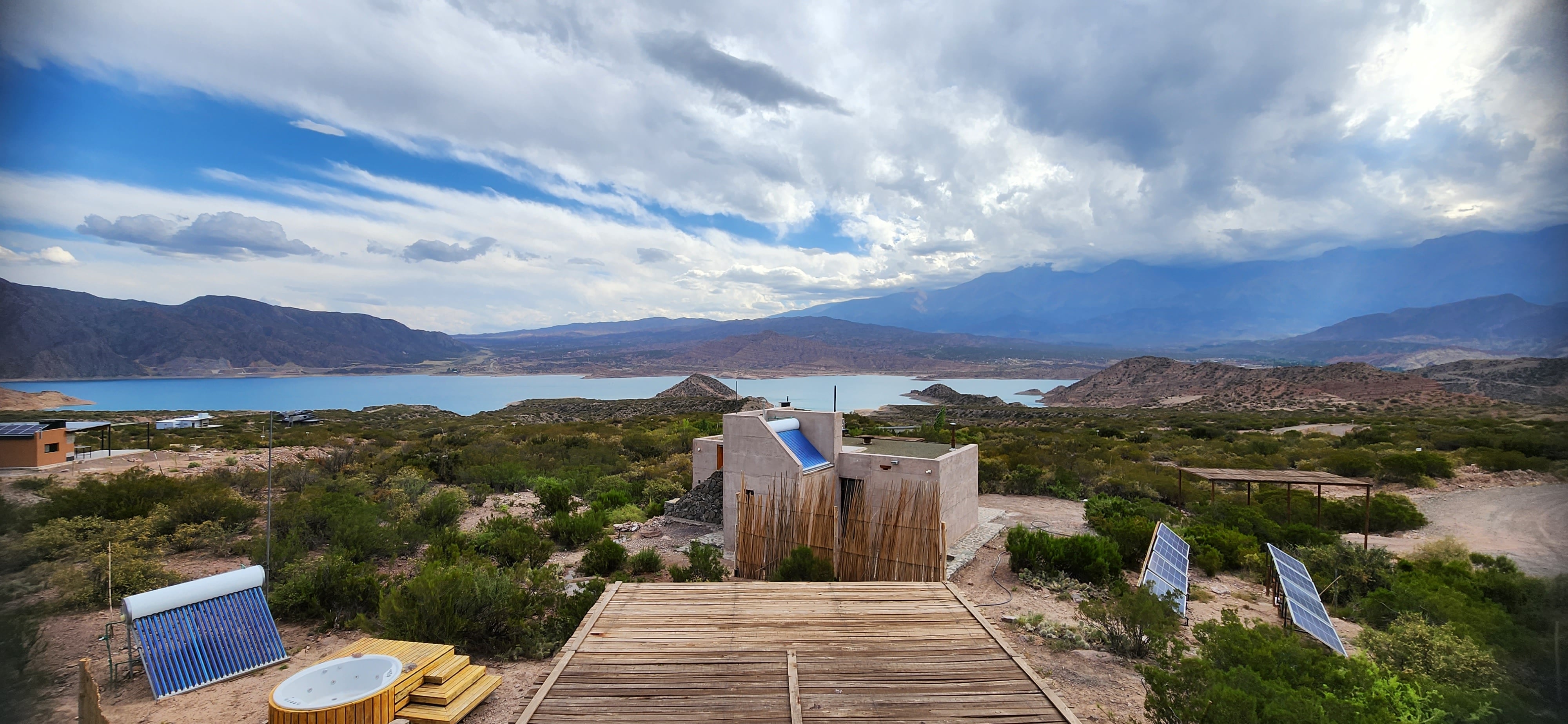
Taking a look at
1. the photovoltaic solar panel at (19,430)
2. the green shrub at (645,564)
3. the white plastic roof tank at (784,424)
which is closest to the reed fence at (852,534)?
the white plastic roof tank at (784,424)

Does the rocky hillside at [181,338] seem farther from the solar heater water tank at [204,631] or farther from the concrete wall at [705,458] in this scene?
the concrete wall at [705,458]

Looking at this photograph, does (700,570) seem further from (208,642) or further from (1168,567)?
(1168,567)

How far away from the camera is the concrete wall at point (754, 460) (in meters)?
8.57

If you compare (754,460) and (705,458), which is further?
(705,458)

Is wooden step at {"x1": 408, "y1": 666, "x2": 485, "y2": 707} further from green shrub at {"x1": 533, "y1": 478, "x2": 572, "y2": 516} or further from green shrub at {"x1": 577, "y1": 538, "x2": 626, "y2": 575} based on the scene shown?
green shrub at {"x1": 533, "y1": 478, "x2": 572, "y2": 516}

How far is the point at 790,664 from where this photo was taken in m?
3.77

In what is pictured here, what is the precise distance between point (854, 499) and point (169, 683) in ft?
24.2

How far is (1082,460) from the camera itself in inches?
659

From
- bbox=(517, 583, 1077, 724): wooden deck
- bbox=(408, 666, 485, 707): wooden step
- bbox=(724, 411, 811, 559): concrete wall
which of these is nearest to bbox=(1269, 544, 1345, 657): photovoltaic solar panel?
bbox=(517, 583, 1077, 724): wooden deck

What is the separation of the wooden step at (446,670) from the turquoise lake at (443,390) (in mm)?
3393

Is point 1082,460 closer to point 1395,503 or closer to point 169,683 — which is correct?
point 1395,503

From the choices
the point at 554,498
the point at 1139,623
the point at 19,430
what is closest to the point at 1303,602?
the point at 1139,623

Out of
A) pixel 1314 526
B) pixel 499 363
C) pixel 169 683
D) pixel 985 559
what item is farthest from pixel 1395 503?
pixel 499 363

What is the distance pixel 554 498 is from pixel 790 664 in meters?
9.69
